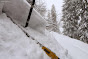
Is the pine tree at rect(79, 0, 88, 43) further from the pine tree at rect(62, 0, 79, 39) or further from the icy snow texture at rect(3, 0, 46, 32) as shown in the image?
the icy snow texture at rect(3, 0, 46, 32)

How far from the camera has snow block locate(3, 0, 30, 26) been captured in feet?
Result: 9.99

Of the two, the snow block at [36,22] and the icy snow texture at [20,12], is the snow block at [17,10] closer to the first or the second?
the icy snow texture at [20,12]

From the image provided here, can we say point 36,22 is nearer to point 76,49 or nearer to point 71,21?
point 76,49

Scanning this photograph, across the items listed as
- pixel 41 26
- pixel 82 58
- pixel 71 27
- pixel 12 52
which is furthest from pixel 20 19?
pixel 71 27

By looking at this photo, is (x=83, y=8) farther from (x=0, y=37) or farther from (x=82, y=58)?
(x=0, y=37)

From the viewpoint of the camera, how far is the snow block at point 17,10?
9.99ft

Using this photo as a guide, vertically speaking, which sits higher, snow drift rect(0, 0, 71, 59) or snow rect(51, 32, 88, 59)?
snow drift rect(0, 0, 71, 59)

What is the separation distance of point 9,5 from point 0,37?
1657 mm

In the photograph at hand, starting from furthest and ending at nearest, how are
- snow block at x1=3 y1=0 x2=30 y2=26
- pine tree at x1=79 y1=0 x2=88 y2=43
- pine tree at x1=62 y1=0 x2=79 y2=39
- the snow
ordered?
pine tree at x1=62 y1=0 x2=79 y2=39
pine tree at x1=79 y1=0 x2=88 y2=43
the snow
snow block at x1=3 y1=0 x2=30 y2=26

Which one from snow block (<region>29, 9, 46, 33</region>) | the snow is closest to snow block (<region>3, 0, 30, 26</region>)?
snow block (<region>29, 9, 46, 33</region>)

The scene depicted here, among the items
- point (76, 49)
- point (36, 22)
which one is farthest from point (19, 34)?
point (76, 49)

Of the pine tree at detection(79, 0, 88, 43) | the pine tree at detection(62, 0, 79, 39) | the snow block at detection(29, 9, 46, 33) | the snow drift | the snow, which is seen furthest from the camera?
the pine tree at detection(62, 0, 79, 39)

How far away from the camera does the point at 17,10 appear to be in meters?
3.22

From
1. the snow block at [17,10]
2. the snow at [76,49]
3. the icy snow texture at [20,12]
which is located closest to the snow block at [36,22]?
the icy snow texture at [20,12]
